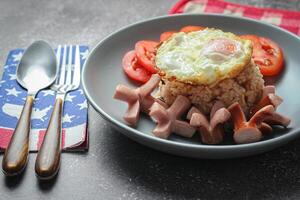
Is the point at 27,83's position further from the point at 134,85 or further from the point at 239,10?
the point at 239,10

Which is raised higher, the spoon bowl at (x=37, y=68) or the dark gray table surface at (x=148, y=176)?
the dark gray table surface at (x=148, y=176)

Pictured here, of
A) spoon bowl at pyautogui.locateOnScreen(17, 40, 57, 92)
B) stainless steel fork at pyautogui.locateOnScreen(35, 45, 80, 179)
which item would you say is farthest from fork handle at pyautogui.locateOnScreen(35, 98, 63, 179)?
spoon bowl at pyautogui.locateOnScreen(17, 40, 57, 92)

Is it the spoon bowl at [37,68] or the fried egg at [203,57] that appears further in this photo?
the spoon bowl at [37,68]

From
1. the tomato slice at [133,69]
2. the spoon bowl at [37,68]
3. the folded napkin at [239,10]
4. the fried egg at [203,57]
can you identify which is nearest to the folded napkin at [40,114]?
the spoon bowl at [37,68]

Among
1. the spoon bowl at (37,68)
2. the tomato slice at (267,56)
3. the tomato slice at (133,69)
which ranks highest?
the tomato slice at (267,56)

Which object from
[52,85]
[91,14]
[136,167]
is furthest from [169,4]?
[136,167]

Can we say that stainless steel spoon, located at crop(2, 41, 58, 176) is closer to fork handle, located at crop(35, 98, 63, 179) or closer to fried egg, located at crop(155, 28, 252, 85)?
fork handle, located at crop(35, 98, 63, 179)

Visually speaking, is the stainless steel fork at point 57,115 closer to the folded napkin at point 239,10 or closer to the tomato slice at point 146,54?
the tomato slice at point 146,54

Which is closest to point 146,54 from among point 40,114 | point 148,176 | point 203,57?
point 203,57
